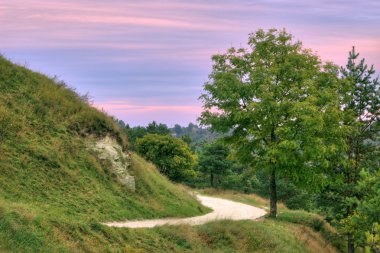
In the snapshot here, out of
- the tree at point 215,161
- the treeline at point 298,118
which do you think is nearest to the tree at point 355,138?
the treeline at point 298,118

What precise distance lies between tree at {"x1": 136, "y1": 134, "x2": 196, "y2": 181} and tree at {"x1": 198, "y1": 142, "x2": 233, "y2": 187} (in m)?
10.6

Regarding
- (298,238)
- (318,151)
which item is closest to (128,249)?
(298,238)

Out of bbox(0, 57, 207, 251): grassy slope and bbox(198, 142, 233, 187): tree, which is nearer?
bbox(0, 57, 207, 251): grassy slope

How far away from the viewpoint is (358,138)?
109 ft

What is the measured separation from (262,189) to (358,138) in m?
46.7

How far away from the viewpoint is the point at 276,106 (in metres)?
27.9

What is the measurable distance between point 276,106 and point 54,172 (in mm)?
13346

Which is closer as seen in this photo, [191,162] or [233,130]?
[233,130]

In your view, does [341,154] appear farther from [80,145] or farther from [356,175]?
[80,145]

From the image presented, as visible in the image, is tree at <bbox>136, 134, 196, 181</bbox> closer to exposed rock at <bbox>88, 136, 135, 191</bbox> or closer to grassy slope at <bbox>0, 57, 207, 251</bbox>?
grassy slope at <bbox>0, 57, 207, 251</bbox>

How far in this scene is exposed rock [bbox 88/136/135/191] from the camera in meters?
26.9

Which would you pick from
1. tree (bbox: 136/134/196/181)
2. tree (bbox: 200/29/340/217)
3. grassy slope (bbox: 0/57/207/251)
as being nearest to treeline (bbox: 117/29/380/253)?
tree (bbox: 200/29/340/217)

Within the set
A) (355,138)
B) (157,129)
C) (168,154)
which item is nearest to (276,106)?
(355,138)

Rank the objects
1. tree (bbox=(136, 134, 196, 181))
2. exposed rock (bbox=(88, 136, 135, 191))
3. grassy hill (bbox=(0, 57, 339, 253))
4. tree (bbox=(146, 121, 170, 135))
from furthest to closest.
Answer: tree (bbox=(146, 121, 170, 135)), tree (bbox=(136, 134, 196, 181)), exposed rock (bbox=(88, 136, 135, 191)), grassy hill (bbox=(0, 57, 339, 253))
